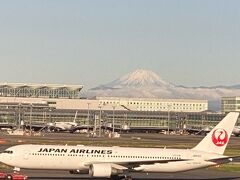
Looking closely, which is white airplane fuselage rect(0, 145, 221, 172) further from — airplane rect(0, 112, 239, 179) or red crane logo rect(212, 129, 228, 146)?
red crane logo rect(212, 129, 228, 146)

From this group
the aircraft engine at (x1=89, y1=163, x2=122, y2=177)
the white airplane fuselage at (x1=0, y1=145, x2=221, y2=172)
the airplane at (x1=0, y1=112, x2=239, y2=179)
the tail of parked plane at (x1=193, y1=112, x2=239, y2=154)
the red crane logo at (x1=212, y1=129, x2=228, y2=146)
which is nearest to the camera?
the aircraft engine at (x1=89, y1=163, x2=122, y2=177)

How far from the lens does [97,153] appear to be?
61.8 meters

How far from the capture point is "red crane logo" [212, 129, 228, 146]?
65.1m

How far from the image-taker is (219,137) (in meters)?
65.2

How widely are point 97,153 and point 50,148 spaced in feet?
15.2

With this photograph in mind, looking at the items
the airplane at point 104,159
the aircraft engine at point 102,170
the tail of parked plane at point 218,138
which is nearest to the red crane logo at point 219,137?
the tail of parked plane at point 218,138

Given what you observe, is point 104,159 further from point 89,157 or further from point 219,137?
point 219,137

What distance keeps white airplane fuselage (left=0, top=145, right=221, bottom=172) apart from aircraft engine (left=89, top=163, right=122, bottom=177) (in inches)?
50.0

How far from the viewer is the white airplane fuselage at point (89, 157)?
200 feet

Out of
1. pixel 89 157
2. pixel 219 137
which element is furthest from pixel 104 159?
pixel 219 137

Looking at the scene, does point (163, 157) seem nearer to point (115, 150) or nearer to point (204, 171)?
point (115, 150)

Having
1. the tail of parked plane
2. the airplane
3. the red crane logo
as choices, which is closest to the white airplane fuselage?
the airplane

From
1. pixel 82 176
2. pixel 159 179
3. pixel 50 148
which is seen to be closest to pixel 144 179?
pixel 159 179

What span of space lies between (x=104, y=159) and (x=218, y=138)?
40.7 ft
